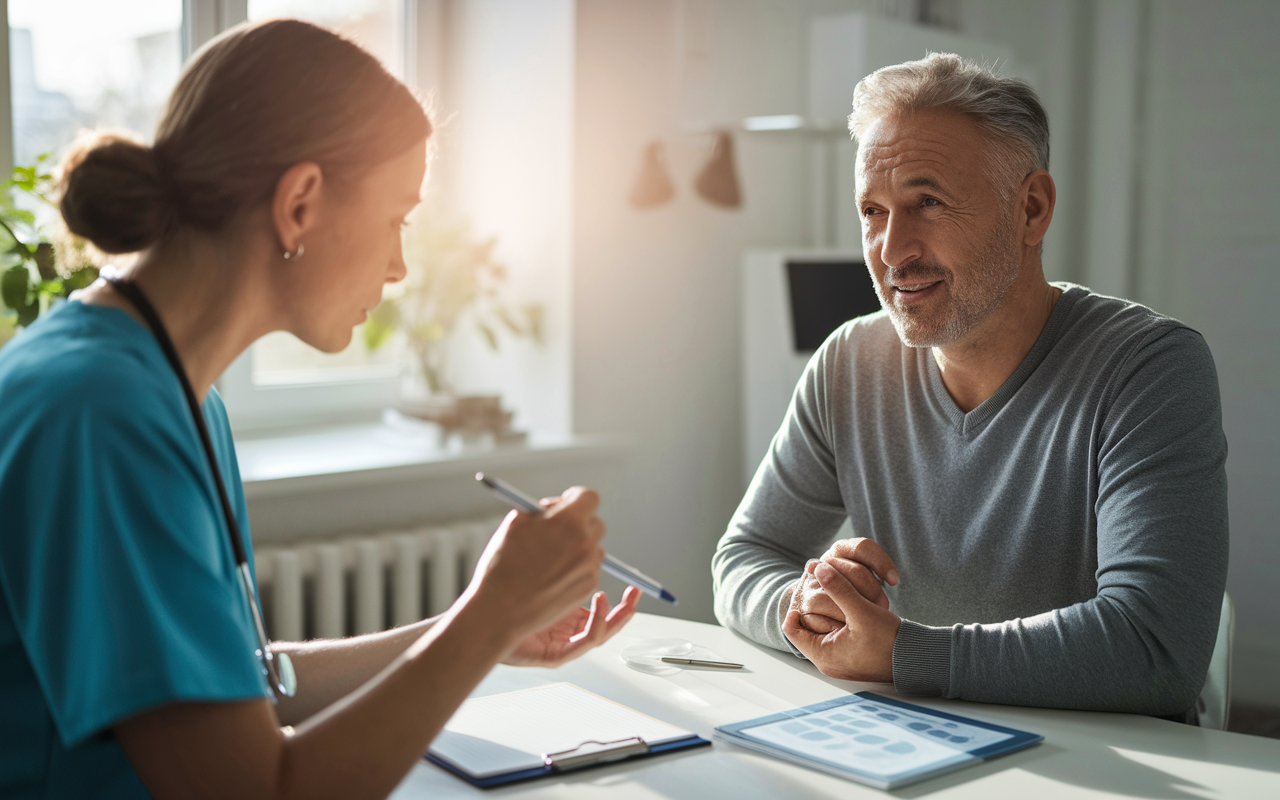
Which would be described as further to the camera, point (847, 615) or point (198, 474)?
point (847, 615)

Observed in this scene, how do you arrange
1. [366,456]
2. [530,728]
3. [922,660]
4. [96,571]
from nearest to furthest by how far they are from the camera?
1. [96,571]
2. [530,728]
3. [922,660]
4. [366,456]

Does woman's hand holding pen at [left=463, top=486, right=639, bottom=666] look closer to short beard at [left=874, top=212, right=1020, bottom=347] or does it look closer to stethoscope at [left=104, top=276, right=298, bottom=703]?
stethoscope at [left=104, top=276, right=298, bottom=703]

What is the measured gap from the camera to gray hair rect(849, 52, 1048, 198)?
1.56 meters

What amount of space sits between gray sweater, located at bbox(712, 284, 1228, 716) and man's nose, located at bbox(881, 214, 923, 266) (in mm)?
185

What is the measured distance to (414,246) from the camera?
8.55 ft

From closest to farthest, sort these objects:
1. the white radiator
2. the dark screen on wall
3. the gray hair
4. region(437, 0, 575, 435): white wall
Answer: the gray hair → the white radiator → region(437, 0, 575, 435): white wall → the dark screen on wall

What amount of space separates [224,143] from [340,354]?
1760 mm

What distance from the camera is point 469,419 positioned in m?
2.59

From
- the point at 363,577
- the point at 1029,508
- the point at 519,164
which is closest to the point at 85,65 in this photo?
the point at 519,164

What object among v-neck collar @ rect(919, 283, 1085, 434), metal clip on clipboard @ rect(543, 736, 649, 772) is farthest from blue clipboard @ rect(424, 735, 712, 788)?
v-neck collar @ rect(919, 283, 1085, 434)

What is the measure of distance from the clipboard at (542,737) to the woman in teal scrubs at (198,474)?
0.17 metres

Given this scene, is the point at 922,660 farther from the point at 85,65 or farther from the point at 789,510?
the point at 85,65

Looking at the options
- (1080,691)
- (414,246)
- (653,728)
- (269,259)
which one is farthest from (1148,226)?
(269,259)

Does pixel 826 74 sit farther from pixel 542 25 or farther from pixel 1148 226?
pixel 1148 226
